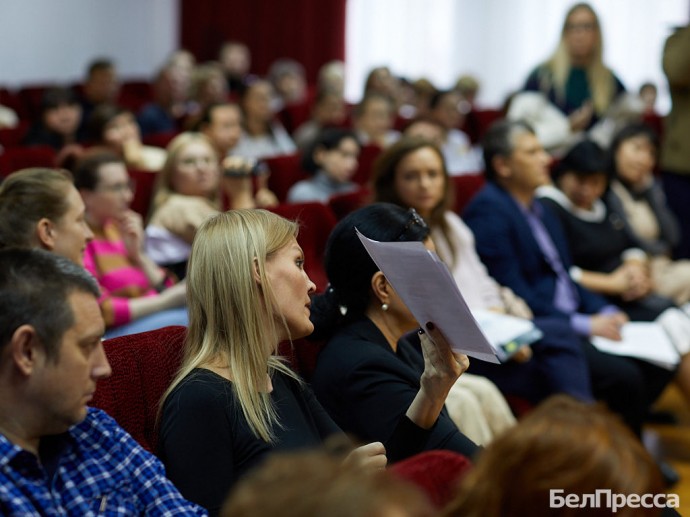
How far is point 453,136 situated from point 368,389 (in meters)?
4.68

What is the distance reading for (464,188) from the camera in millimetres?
4180

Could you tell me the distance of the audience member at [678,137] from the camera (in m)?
4.61

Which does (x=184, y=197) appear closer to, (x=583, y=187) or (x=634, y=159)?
(x=583, y=187)

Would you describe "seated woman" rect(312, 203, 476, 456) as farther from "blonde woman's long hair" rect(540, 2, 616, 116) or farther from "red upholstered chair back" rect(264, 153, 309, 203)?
"blonde woman's long hair" rect(540, 2, 616, 116)

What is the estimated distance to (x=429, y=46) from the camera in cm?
1023

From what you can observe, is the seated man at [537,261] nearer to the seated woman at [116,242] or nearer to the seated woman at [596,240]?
the seated woman at [596,240]

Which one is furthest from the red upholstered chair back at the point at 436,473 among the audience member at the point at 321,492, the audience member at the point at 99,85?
the audience member at the point at 99,85

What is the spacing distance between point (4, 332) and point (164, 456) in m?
0.42

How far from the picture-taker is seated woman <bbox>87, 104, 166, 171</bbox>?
16.3ft

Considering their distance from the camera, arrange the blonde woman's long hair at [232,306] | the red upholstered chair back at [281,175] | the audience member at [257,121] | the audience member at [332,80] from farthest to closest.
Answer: the audience member at [332,80] < the audience member at [257,121] < the red upholstered chair back at [281,175] < the blonde woman's long hair at [232,306]

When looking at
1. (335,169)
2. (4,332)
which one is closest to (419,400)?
(4,332)

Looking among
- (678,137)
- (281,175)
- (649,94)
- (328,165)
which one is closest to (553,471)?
(328,165)

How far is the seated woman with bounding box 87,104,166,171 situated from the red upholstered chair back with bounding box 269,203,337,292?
184 cm

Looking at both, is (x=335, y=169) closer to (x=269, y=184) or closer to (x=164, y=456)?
(x=269, y=184)
